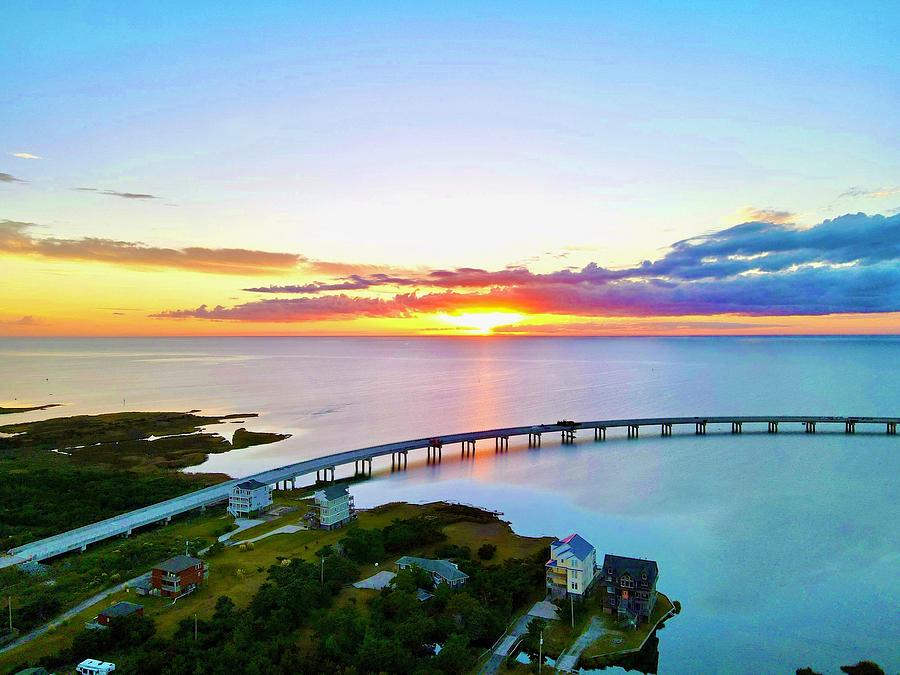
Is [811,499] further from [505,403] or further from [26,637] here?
[505,403]

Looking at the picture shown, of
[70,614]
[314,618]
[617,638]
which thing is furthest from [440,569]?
[70,614]

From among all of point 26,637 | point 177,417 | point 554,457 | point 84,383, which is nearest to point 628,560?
point 26,637

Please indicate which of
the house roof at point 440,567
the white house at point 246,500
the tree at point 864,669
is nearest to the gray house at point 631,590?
the house roof at point 440,567

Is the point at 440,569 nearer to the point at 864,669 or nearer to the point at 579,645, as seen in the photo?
the point at 579,645

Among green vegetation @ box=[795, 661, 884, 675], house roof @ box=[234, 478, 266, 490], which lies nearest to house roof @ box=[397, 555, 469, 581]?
green vegetation @ box=[795, 661, 884, 675]

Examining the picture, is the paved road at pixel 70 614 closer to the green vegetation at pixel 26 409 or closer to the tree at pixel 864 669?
the tree at pixel 864 669

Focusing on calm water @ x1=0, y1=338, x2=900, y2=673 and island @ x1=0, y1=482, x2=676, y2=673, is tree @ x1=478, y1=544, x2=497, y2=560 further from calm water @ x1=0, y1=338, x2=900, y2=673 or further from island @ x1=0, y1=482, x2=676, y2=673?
calm water @ x1=0, y1=338, x2=900, y2=673
